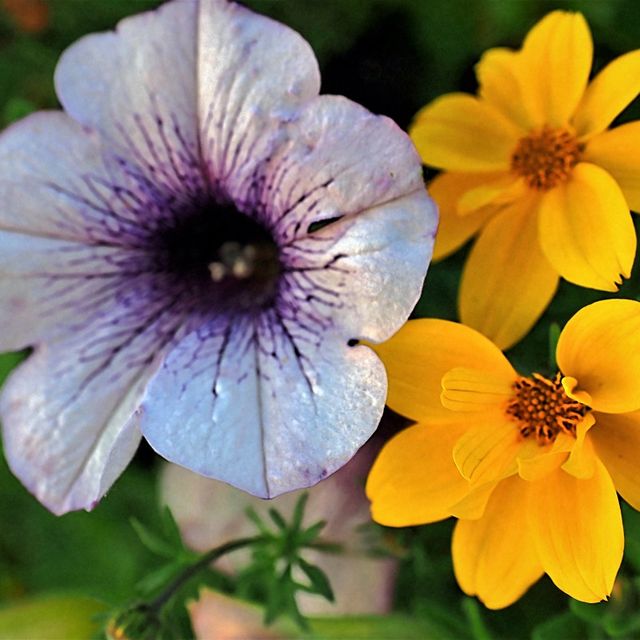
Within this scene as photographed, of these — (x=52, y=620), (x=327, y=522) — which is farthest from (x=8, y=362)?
(x=327, y=522)

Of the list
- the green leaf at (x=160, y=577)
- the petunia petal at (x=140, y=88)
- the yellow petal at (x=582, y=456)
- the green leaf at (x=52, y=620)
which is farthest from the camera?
Result: the green leaf at (x=52, y=620)

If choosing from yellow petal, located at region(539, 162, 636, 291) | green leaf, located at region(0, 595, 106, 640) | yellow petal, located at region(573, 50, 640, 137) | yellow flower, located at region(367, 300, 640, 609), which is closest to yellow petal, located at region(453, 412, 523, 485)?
yellow flower, located at region(367, 300, 640, 609)

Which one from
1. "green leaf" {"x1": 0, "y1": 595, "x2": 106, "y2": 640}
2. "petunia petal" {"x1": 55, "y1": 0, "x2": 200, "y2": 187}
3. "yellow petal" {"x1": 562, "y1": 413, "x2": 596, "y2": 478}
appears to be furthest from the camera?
"green leaf" {"x1": 0, "y1": 595, "x2": 106, "y2": 640}

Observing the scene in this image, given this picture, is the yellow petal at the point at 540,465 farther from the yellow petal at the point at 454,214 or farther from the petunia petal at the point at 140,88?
the petunia petal at the point at 140,88

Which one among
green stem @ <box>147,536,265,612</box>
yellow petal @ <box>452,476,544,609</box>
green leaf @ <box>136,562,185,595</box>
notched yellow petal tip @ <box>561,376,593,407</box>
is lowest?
green leaf @ <box>136,562,185,595</box>

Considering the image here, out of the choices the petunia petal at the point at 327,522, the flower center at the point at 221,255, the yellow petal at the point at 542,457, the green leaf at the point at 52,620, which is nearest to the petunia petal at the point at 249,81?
the flower center at the point at 221,255

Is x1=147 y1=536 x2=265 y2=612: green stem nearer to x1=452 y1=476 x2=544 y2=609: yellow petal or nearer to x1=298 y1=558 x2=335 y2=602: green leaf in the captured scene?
x1=298 y1=558 x2=335 y2=602: green leaf

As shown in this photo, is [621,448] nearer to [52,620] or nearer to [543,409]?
→ [543,409]
